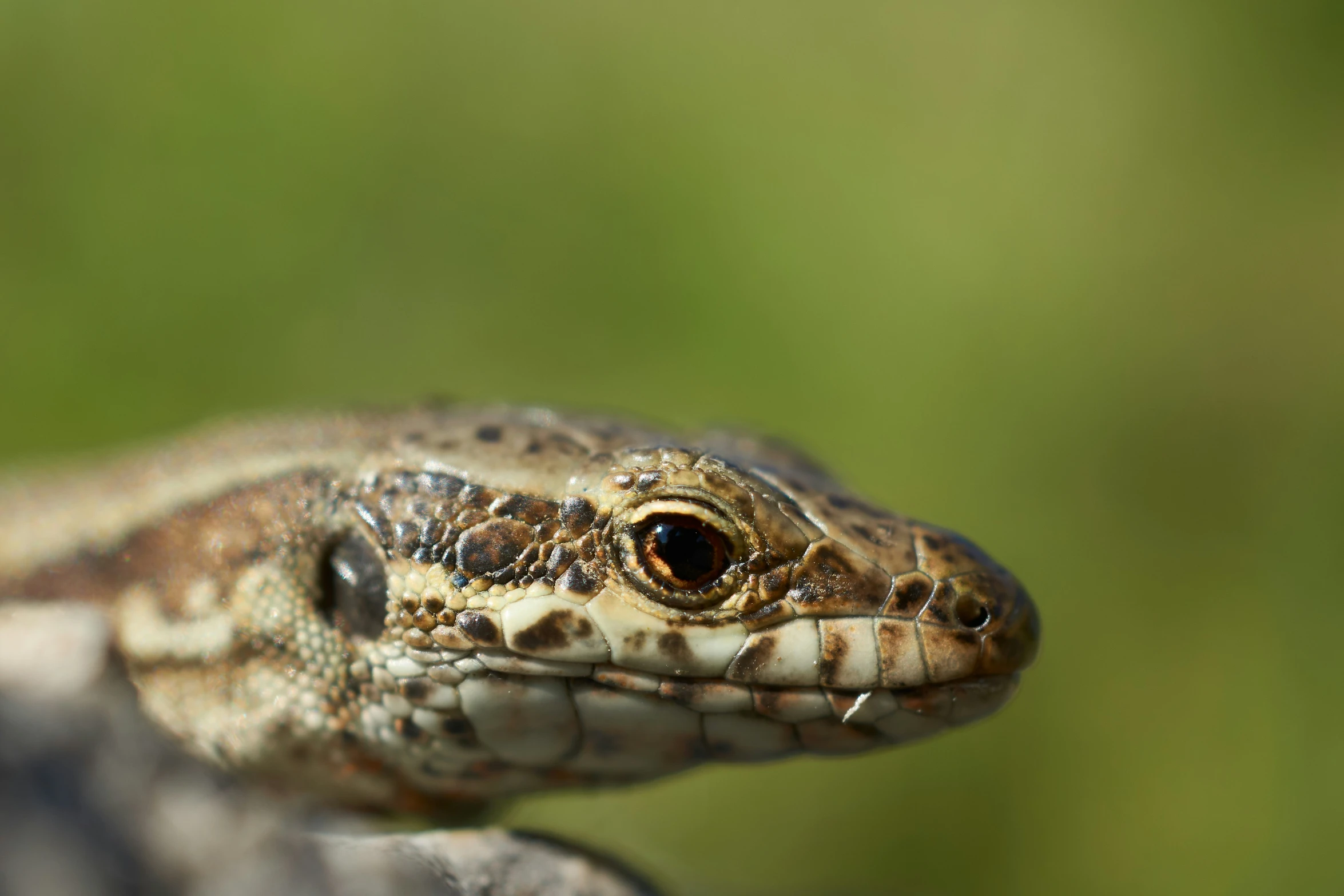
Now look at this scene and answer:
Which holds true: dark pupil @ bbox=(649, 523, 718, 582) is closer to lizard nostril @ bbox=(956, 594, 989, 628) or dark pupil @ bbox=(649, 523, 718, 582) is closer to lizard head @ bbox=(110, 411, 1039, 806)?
lizard head @ bbox=(110, 411, 1039, 806)

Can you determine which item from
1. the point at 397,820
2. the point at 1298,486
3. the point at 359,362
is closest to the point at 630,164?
the point at 359,362

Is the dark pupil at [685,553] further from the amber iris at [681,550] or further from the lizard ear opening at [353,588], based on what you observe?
the lizard ear opening at [353,588]

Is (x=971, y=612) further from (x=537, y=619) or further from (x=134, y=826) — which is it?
(x=134, y=826)

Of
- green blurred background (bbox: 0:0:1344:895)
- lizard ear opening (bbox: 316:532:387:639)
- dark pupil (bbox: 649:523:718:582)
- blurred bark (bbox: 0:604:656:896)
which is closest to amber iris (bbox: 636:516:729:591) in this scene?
dark pupil (bbox: 649:523:718:582)

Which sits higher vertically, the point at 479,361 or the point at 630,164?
the point at 630,164

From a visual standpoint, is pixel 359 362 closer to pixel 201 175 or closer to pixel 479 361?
pixel 479 361

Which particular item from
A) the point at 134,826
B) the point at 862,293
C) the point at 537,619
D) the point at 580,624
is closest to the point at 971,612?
the point at 580,624
